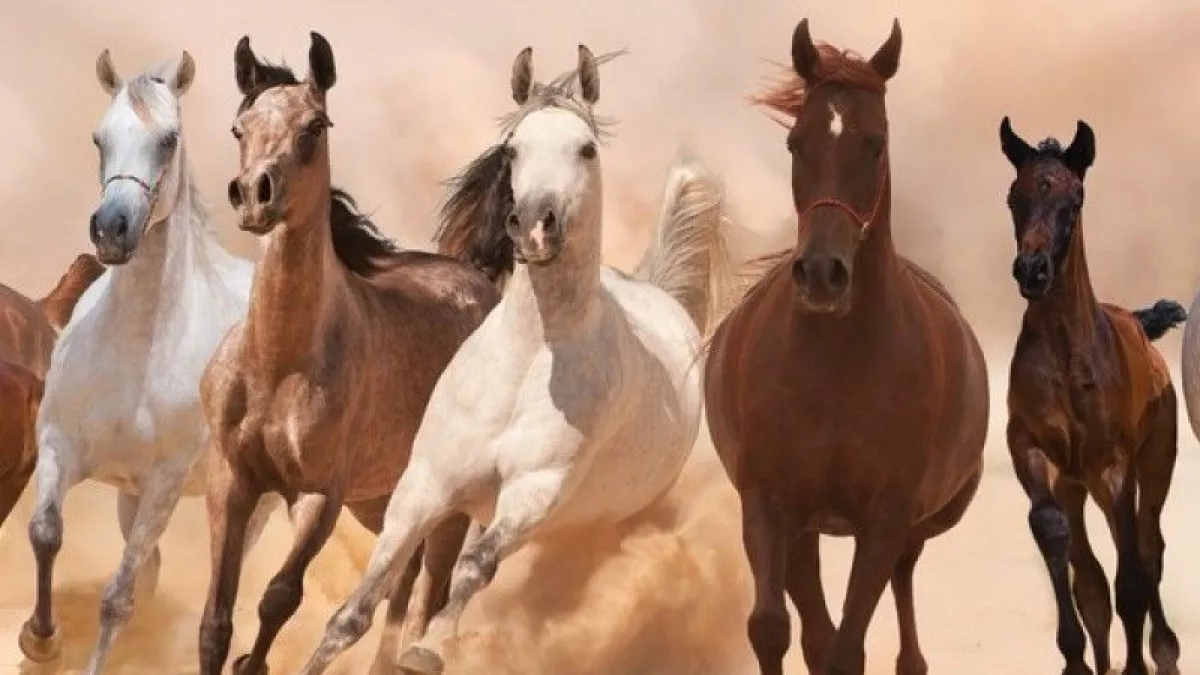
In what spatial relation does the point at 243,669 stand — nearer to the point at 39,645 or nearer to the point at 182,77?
the point at 39,645

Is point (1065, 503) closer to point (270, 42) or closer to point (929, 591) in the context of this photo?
point (929, 591)

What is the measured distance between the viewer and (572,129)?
7516 millimetres

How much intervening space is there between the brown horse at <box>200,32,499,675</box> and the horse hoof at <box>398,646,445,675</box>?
0.81m

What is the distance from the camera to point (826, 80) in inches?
253

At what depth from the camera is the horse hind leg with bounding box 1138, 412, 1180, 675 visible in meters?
8.74

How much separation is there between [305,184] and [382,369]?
90 cm

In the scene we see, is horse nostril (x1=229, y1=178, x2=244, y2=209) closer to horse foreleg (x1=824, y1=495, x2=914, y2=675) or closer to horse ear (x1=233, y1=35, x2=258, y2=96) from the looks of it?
horse ear (x1=233, y1=35, x2=258, y2=96)

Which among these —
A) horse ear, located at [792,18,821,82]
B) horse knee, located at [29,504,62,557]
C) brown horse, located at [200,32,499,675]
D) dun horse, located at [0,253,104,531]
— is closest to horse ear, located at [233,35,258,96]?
brown horse, located at [200,32,499,675]

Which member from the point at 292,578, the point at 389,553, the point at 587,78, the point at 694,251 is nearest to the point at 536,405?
the point at 389,553

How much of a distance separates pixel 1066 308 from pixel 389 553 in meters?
2.64

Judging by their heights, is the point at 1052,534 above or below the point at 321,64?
below

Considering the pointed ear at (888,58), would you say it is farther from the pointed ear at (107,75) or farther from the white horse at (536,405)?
the pointed ear at (107,75)

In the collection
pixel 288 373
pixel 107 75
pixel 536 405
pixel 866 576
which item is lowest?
pixel 866 576

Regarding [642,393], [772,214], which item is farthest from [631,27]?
[642,393]
